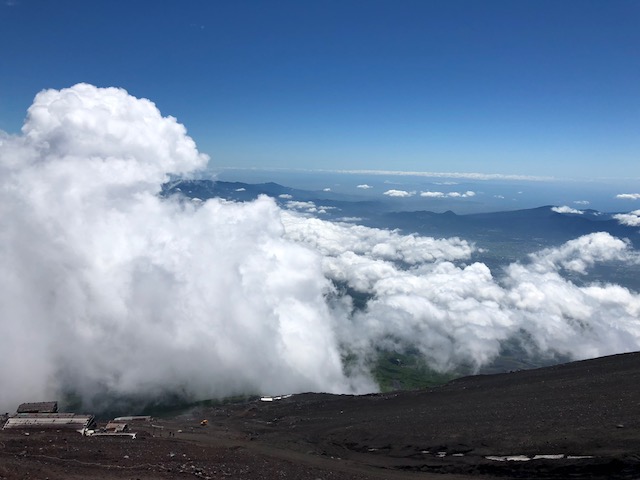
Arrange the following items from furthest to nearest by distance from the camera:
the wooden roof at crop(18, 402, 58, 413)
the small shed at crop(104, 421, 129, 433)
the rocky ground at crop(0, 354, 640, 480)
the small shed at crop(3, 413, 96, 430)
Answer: the wooden roof at crop(18, 402, 58, 413) < the small shed at crop(3, 413, 96, 430) < the small shed at crop(104, 421, 129, 433) < the rocky ground at crop(0, 354, 640, 480)

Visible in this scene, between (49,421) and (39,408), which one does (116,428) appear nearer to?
(49,421)

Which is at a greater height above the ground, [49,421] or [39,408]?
[49,421]

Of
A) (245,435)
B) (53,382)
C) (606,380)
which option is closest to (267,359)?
(53,382)

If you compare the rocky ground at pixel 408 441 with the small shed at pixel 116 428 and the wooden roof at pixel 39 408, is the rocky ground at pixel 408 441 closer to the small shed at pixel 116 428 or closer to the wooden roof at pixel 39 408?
the small shed at pixel 116 428

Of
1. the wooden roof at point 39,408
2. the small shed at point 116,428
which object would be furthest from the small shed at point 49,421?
the small shed at point 116,428

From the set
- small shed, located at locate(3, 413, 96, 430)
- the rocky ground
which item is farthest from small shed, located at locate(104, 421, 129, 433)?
the rocky ground

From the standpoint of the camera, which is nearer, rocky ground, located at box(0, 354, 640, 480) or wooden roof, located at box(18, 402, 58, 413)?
rocky ground, located at box(0, 354, 640, 480)

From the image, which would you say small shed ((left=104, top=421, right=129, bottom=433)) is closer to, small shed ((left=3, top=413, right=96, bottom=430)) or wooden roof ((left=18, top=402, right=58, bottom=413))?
small shed ((left=3, top=413, right=96, bottom=430))

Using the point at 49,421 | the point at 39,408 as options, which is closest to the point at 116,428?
the point at 49,421

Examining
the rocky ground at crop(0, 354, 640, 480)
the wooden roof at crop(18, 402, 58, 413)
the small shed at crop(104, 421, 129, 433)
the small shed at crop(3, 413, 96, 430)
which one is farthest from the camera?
the wooden roof at crop(18, 402, 58, 413)
